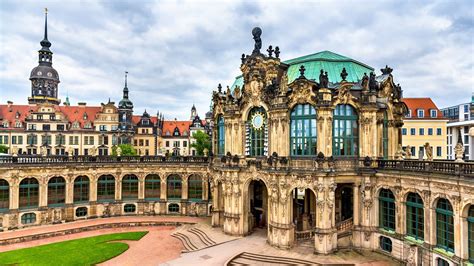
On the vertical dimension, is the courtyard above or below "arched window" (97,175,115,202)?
below

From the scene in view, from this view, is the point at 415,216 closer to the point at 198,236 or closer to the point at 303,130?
the point at 303,130

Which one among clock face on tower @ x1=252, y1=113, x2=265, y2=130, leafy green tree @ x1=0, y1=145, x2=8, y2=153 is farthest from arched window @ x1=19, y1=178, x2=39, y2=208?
leafy green tree @ x1=0, y1=145, x2=8, y2=153

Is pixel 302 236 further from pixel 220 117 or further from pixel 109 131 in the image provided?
pixel 109 131

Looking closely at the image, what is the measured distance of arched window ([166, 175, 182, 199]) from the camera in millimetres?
41562

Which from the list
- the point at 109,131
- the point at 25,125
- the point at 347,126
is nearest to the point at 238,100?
the point at 347,126

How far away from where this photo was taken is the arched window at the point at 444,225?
2012 centimetres

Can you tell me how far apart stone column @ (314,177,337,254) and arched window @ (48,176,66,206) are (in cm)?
3072

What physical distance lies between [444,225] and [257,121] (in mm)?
17225

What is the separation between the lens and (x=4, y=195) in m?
34.8

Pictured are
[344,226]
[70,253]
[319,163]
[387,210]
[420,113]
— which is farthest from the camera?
[420,113]

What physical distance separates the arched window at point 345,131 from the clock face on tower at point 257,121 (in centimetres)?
695

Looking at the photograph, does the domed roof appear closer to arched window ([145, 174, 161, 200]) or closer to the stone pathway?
arched window ([145, 174, 161, 200])

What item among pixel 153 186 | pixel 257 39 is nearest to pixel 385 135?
pixel 257 39

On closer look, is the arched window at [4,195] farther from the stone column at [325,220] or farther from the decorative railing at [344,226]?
the decorative railing at [344,226]
